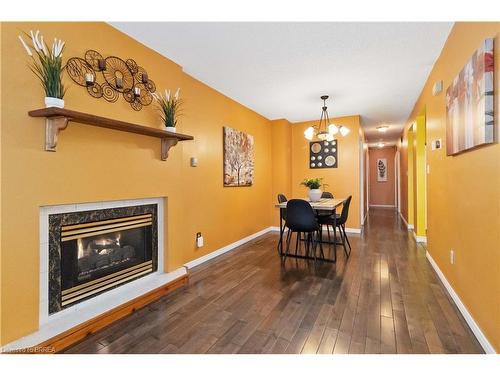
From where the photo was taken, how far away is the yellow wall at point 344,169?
5289 millimetres

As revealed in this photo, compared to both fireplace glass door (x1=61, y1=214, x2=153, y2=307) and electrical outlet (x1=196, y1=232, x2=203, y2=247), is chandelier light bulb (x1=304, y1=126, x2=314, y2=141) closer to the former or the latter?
electrical outlet (x1=196, y1=232, x2=203, y2=247)

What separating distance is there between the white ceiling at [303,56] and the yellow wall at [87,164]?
326 millimetres

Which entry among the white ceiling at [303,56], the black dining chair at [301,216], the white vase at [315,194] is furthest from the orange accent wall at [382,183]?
the black dining chair at [301,216]

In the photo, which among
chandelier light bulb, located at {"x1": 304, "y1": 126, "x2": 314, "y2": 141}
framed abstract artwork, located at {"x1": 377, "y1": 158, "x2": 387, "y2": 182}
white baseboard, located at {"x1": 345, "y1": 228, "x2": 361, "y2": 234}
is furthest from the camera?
framed abstract artwork, located at {"x1": 377, "y1": 158, "x2": 387, "y2": 182}

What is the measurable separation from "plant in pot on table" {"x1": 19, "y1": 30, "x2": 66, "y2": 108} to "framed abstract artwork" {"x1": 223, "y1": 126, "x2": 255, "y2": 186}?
2.45 m

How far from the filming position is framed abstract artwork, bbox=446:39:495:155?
1485 millimetres

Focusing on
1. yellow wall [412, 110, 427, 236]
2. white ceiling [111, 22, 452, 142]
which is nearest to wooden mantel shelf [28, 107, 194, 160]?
white ceiling [111, 22, 452, 142]

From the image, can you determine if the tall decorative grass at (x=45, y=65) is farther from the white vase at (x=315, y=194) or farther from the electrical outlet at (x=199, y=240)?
the white vase at (x=315, y=194)

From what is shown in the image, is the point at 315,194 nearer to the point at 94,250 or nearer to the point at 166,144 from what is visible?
the point at 166,144

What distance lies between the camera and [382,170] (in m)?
10.2

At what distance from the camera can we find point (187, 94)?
3.22m

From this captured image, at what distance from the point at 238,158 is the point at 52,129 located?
288 centimetres

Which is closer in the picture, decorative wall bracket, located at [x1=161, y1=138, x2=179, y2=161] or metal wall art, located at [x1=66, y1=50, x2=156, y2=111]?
metal wall art, located at [x1=66, y1=50, x2=156, y2=111]
